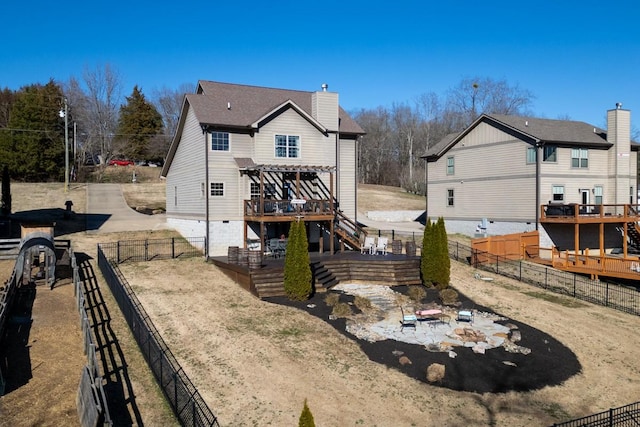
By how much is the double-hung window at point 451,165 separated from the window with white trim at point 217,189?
61.7 feet

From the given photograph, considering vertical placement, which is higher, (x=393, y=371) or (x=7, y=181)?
(x=7, y=181)

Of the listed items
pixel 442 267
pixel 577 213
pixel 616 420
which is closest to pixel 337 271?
pixel 442 267

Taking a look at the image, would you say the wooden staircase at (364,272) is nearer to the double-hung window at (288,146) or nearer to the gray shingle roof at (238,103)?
the double-hung window at (288,146)

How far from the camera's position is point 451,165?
3619 cm

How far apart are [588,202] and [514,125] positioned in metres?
7.18

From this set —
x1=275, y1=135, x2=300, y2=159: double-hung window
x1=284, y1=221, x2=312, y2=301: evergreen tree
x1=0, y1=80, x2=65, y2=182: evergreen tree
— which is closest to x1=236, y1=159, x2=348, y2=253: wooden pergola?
x1=275, y1=135, x2=300, y2=159: double-hung window

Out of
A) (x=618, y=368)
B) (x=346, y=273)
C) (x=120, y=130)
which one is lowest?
(x=618, y=368)

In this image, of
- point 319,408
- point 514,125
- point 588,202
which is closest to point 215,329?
point 319,408

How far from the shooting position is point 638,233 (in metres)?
31.2

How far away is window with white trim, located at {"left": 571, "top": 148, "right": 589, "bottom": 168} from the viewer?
3111 centimetres

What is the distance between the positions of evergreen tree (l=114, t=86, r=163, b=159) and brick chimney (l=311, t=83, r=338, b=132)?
40114mm

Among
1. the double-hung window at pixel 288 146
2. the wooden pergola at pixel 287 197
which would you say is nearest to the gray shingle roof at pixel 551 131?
the wooden pergola at pixel 287 197

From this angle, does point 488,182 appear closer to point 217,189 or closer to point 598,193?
point 598,193

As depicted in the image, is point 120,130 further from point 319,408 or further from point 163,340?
point 319,408
